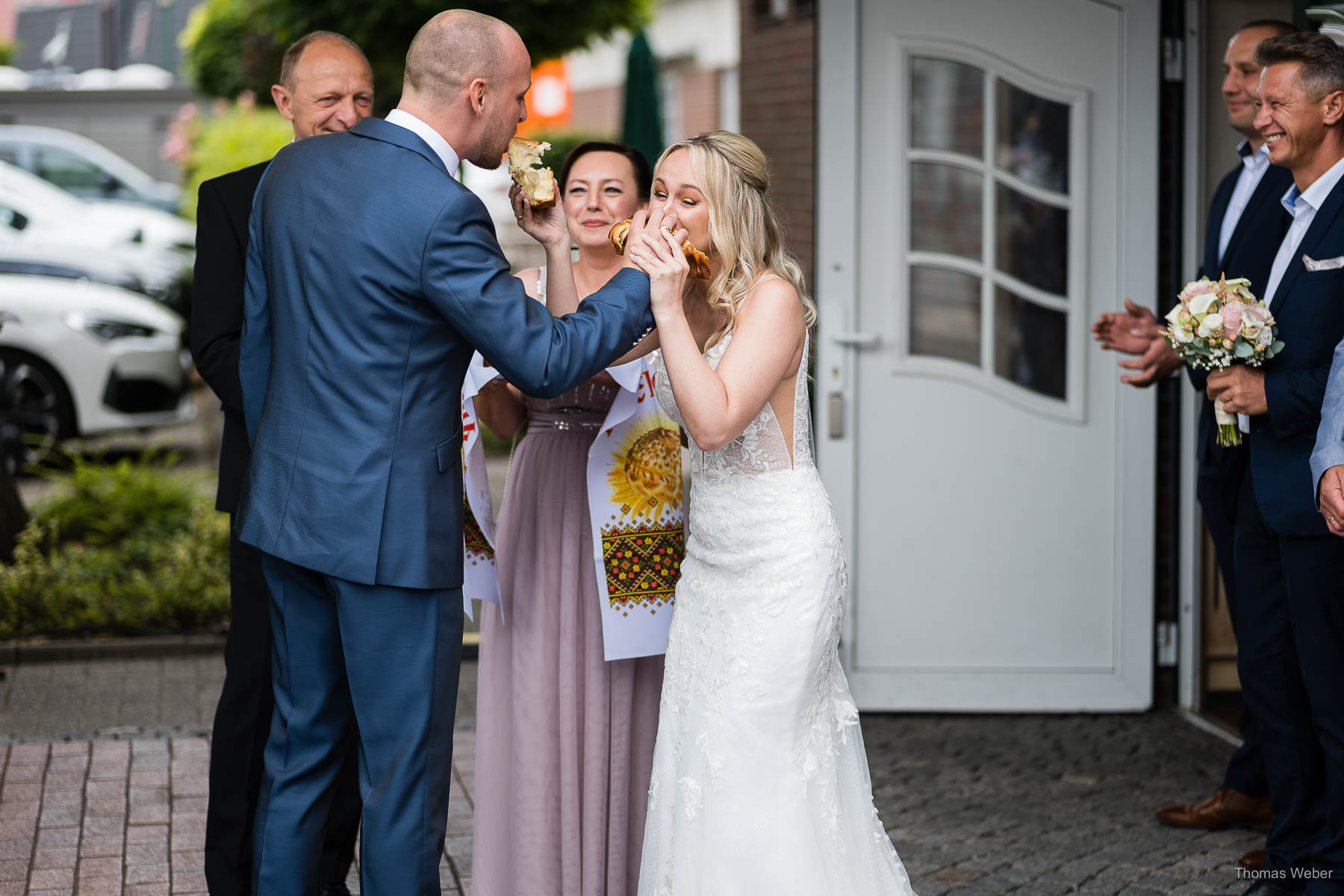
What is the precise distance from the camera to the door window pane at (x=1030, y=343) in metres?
5.77

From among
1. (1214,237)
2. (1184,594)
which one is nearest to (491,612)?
(1214,237)

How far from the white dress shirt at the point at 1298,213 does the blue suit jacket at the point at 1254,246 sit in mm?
149

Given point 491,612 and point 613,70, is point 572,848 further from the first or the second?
point 613,70

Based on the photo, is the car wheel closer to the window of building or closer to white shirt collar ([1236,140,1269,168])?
the window of building

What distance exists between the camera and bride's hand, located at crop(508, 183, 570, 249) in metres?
3.34

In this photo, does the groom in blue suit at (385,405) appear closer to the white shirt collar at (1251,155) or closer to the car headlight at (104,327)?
the white shirt collar at (1251,155)

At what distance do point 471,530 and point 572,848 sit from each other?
83cm

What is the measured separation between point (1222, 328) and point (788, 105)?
109 inches

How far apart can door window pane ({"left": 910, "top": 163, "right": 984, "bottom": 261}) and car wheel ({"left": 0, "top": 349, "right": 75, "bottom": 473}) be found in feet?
23.2

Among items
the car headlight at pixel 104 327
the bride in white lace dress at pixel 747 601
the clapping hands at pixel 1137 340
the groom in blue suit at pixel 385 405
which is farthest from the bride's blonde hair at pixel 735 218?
the car headlight at pixel 104 327

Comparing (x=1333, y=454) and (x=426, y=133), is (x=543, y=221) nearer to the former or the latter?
(x=426, y=133)

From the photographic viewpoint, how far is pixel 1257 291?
419 cm

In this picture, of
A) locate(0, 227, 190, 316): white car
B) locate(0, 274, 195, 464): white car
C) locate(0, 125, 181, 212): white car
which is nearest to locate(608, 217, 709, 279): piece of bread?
locate(0, 274, 195, 464): white car

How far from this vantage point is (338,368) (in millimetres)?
2914
